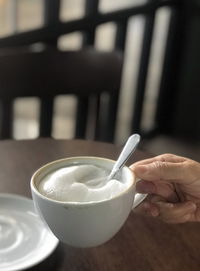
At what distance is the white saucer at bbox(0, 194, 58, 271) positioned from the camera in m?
0.58

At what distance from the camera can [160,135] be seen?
2.72 meters

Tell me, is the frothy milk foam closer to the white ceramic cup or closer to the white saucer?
the white ceramic cup

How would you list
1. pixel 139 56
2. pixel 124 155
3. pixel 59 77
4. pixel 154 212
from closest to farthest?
1. pixel 124 155
2. pixel 154 212
3. pixel 59 77
4. pixel 139 56

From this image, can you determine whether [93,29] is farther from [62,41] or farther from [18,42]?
[18,42]

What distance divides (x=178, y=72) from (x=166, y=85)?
0.37 feet

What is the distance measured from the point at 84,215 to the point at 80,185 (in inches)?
1.6

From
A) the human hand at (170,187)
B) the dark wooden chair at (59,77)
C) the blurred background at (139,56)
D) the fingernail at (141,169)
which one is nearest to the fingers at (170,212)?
the human hand at (170,187)

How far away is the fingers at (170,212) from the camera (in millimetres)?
724

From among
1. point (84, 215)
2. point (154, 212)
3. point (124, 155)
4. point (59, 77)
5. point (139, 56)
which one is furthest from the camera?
point (139, 56)

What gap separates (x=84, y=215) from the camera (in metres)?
0.49

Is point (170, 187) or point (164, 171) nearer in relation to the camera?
point (164, 171)

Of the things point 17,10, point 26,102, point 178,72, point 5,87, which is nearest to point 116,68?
point 5,87

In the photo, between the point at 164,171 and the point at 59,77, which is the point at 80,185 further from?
the point at 59,77

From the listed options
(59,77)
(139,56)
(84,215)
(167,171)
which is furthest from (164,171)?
(139,56)
